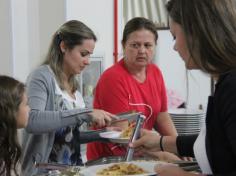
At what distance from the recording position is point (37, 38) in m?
2.07

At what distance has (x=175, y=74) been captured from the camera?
2.86m

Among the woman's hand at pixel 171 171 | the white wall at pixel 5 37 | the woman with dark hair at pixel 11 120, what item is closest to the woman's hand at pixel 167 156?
the woman's hand at pixel 171 171

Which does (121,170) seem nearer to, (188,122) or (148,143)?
(148,143)

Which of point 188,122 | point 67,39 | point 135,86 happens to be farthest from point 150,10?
point 67,39

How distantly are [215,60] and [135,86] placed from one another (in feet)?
2.62

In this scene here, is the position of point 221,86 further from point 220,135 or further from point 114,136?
point 114,136

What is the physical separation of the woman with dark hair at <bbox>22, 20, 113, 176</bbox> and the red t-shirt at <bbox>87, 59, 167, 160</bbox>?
0.12 metres

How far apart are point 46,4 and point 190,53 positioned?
1473 mm

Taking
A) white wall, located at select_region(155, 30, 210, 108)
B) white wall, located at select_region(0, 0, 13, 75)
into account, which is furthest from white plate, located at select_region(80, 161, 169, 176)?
white wall, located at select_region(155, 30, 210, 108)

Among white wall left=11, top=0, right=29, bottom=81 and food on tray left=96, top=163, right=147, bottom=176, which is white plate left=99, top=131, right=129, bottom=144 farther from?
white wall left=11, top=0, right=29, bottom=81

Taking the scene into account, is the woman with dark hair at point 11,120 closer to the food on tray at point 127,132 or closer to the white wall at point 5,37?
the food on tray at point 127,132

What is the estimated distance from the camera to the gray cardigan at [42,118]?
1.21 meters

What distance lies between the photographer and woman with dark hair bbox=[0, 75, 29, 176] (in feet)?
3.26

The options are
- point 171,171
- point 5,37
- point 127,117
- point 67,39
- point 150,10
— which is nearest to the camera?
point 171,171
